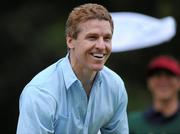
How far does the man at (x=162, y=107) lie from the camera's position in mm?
9117

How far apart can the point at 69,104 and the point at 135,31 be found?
4542mm

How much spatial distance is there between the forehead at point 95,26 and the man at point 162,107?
2.66 metres

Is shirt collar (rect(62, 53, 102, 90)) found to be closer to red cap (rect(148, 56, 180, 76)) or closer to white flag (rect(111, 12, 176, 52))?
red cap (rect(148, 56, 180, 76))

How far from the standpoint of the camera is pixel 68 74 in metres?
6.67

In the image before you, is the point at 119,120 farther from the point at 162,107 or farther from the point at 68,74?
the point at 162,107

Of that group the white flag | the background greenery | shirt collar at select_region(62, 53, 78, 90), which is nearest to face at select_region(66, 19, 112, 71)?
shirt collar at select_region(62, 53, 78, 90)

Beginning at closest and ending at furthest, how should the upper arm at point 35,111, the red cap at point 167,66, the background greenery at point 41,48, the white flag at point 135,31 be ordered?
the upper arm at point 35,111, the red cap at point 167,66, the white flag at point 135,31, the background greenery at point 41,48

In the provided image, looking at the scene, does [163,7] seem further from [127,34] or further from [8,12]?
[127,34]

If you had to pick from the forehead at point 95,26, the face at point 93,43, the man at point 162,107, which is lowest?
the man at point 162,107

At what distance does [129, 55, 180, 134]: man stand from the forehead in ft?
8.72

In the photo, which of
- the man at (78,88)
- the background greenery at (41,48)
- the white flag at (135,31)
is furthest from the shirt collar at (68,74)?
the background greenery at (41,48)

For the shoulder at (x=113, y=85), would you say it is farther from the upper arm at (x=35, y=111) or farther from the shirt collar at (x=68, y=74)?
the upper arm at (x=35, y=111)

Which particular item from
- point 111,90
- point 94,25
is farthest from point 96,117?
point 94,25

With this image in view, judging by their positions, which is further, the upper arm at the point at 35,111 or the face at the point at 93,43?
the face at the point at 93,43
